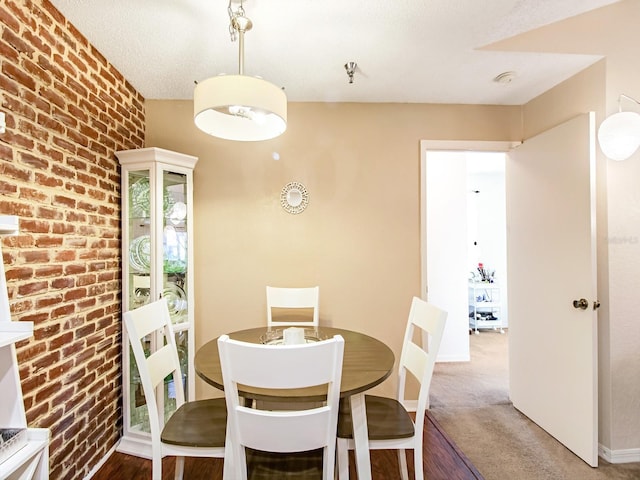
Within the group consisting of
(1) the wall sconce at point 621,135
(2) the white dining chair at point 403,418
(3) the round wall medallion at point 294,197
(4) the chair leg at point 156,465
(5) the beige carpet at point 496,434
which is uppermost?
(1) the wall sconce at point 621,135

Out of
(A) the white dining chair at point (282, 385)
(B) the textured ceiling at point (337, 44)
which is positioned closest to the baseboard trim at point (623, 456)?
(A) the white dining chair at point (282, 385)

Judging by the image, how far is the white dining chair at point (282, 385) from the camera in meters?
1.01

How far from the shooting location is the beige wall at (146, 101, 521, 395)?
2.61 metres

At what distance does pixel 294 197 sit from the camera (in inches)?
104

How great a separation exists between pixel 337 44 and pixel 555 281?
2152mm

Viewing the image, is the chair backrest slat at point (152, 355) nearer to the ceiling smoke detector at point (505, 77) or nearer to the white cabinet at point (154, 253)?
the white cabinet at point (154, 253)

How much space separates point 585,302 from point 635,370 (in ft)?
1.78

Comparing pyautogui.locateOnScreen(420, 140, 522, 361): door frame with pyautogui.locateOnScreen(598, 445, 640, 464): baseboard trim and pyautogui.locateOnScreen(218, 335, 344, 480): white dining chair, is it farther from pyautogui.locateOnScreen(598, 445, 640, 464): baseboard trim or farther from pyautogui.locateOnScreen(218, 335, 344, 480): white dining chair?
pyautogui.locateOnScreen(218, 335, 344, 480): white dining chair

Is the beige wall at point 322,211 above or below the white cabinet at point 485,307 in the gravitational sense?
above

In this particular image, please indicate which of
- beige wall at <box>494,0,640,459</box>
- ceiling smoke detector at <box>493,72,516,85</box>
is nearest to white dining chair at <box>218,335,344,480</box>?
beige wall at <box>494,0,640,459</box>

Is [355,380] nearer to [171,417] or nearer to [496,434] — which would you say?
[171,417]

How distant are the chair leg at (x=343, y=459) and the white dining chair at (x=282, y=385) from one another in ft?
0.98

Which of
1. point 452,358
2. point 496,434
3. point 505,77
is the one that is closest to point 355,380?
point 496,434

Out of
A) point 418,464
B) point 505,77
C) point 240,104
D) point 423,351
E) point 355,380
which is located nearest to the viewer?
point 240,104
